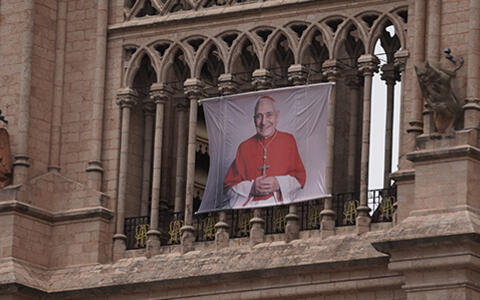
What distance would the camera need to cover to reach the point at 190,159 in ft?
156

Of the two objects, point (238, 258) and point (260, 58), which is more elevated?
point (260, 58)

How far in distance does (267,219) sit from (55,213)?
490 centimetres

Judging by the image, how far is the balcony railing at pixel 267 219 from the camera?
45.4m

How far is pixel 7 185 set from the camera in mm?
48406

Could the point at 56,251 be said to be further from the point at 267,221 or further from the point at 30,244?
the point at 267,221

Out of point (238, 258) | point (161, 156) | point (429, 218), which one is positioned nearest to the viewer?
point (429, 218)

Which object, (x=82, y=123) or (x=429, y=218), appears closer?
(x=429, y=218)

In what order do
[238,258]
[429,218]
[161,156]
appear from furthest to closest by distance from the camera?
[161,156] < [238,258] < [429,218]

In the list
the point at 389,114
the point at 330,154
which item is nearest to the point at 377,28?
the point at 389,114

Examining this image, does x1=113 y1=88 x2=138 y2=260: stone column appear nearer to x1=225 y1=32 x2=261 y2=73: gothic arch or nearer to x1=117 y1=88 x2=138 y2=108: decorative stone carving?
x1=117 y1=88 x2=138 y2=108: decorative stone carving

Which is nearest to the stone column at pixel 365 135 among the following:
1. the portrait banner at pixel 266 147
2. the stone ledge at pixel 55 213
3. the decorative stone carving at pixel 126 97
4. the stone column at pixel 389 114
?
the stone column at pixel 389 114

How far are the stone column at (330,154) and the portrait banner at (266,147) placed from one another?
11cm

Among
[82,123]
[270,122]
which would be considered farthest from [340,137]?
[82,123]

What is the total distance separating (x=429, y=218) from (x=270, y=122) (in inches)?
219
